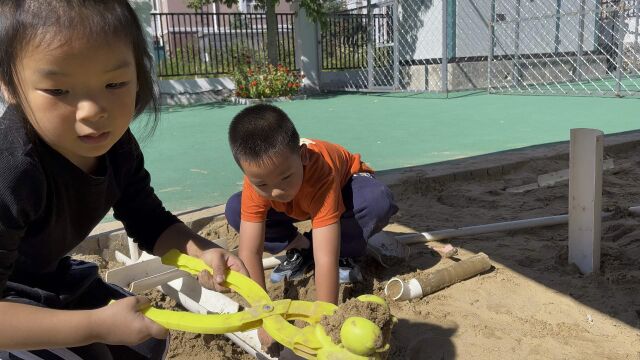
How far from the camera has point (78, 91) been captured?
1.16 metres

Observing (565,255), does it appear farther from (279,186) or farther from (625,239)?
(279,186)

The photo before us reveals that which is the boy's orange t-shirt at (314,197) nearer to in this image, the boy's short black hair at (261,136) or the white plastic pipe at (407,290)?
the boy's short black hair at (261,136)

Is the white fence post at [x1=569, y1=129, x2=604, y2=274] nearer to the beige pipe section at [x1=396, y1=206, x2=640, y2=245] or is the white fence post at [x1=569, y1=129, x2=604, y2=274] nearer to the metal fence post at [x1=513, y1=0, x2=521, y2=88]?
the beige pipe section at [x1=396, y1=206, x2=640, y2=245]

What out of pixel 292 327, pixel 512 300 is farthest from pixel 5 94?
pixel 512 300

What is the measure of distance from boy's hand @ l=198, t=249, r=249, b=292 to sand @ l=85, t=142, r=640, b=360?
584 millimetres

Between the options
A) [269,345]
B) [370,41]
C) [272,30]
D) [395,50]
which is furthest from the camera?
[370,41]

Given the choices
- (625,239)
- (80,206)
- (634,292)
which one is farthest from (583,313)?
(80,206)

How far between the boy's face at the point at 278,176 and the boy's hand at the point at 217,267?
38cm

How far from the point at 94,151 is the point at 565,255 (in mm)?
2003

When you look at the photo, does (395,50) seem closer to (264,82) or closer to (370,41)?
(370,41)

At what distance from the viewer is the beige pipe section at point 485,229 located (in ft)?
9.16

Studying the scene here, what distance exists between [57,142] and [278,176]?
2.70ft

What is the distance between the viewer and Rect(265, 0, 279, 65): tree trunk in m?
11.8

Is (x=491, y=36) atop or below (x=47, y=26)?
atop
